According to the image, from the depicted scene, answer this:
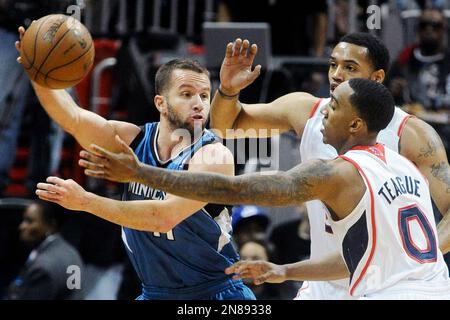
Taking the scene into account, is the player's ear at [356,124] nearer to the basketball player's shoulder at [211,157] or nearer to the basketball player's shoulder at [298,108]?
the basketball player's shoulder at [211,157]

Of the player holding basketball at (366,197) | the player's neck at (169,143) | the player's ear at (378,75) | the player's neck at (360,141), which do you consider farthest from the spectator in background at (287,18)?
the player holding basketball at (366,197)

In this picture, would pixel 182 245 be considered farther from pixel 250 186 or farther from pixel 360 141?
pixel 360 141

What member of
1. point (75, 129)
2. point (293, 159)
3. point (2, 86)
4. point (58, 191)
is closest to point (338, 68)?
point (75, 129)

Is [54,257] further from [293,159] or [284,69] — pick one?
[284,69]

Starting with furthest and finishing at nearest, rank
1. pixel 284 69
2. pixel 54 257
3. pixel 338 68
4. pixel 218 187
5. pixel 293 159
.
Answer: pixel 284 69 < pixel 293 159 < pixel 54 257 < pixel 338 68 < pixel 218 187

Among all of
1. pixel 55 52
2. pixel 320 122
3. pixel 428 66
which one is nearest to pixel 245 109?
pixel 320 122

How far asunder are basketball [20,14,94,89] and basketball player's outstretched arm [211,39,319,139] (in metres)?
0.99

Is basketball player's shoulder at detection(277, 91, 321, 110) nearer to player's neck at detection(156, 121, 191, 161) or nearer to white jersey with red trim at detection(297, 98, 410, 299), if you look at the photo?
white jersey with red trim at detection(297, 98, 410, 299)

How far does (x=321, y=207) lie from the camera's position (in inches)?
220

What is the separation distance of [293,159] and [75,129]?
3605mm

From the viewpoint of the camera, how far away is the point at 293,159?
859cm

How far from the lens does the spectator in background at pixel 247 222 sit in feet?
27.0

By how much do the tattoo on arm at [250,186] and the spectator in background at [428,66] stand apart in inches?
203
